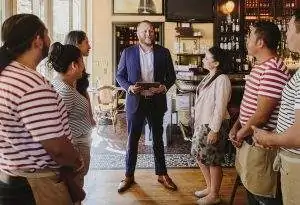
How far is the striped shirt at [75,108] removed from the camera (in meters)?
3.00

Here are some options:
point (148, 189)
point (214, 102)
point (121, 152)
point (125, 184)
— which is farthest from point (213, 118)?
point (121, 152)

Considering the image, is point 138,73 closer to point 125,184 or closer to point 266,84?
point 125,184

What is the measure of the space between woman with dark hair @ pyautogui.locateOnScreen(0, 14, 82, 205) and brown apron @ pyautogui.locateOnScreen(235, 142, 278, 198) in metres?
1.26

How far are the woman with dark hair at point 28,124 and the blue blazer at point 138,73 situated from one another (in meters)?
2.59

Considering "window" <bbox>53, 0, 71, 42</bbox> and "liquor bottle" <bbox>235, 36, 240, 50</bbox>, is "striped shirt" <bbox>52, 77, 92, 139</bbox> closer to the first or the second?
"window" <bbox>53, 0, 71, 42</bbox>

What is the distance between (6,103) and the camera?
207cm

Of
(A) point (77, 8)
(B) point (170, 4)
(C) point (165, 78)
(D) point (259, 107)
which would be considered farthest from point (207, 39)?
(D) point (259, 107)

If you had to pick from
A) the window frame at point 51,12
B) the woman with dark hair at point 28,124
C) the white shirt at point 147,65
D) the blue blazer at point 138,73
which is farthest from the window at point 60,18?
the woman with dark hair at point 28,124

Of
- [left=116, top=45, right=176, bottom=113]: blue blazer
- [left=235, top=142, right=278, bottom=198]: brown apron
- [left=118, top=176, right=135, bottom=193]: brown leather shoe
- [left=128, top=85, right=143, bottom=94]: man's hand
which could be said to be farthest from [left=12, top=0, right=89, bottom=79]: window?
[left=235, top=142, right=278, bottom=198]: brown apron

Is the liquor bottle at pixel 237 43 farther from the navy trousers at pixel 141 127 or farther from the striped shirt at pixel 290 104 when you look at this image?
the striped shirt at pixel 290 104

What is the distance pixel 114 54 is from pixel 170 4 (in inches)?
73.4

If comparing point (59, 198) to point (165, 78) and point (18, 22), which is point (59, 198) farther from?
point (165, 78)

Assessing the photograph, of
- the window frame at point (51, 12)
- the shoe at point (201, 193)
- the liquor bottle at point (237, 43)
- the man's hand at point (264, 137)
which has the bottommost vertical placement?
the shoe at point (201, 193)

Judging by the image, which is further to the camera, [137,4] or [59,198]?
[137,4]
